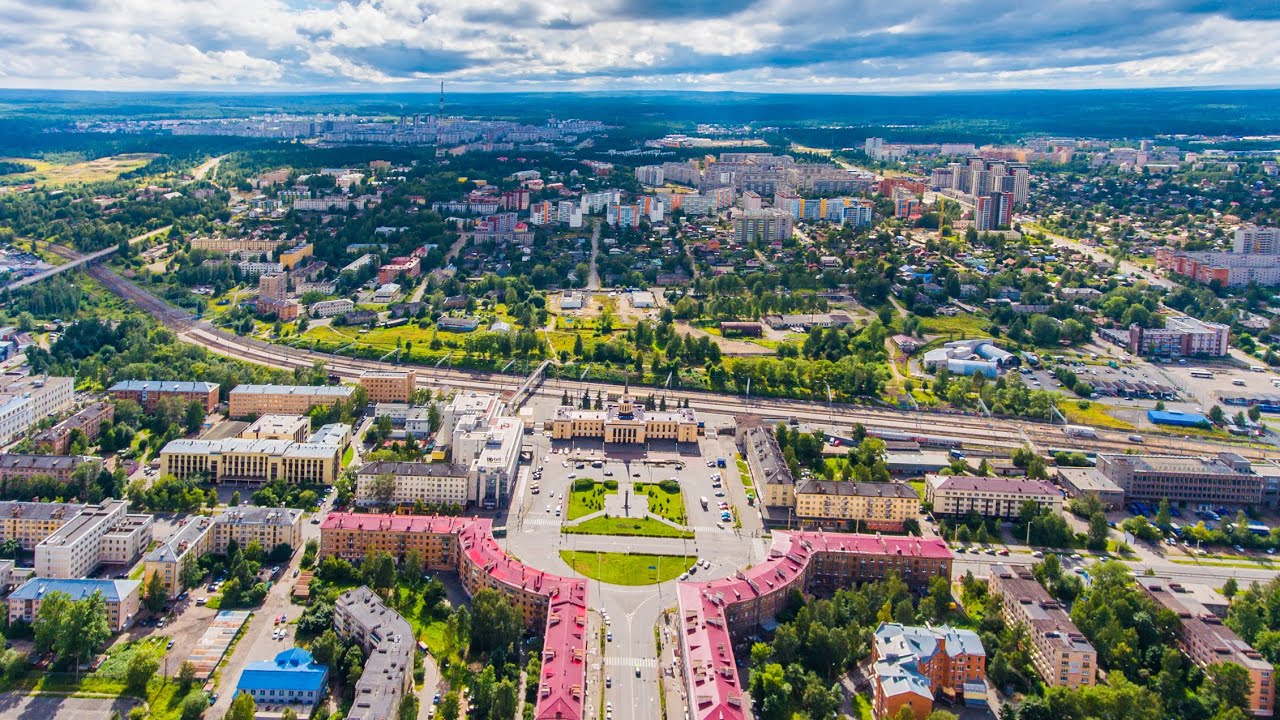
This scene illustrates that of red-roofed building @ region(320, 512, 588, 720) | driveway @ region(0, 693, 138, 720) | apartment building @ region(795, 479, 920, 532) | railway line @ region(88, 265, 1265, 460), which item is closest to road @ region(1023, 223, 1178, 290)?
railway line @ region(88, 265, 1265, 460)

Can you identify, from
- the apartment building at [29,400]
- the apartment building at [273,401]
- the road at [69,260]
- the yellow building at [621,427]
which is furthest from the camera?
the road at [69,260]

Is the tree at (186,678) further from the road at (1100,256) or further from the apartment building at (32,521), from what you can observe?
the road at (1100,256)

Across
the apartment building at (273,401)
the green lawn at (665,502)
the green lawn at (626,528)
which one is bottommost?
the green lawn at (626,528)

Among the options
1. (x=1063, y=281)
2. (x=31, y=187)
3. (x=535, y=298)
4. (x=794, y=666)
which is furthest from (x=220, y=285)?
(x=1063, y=281)

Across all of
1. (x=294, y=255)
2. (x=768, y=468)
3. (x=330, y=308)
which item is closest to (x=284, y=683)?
(x=768, y=468)

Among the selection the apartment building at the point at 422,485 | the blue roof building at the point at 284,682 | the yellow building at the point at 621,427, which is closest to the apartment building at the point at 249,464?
the apartment building at the point at 422,485

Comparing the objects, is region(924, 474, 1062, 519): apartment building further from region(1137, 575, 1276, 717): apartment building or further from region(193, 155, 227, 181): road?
region(193, 155, 227, 181): road
